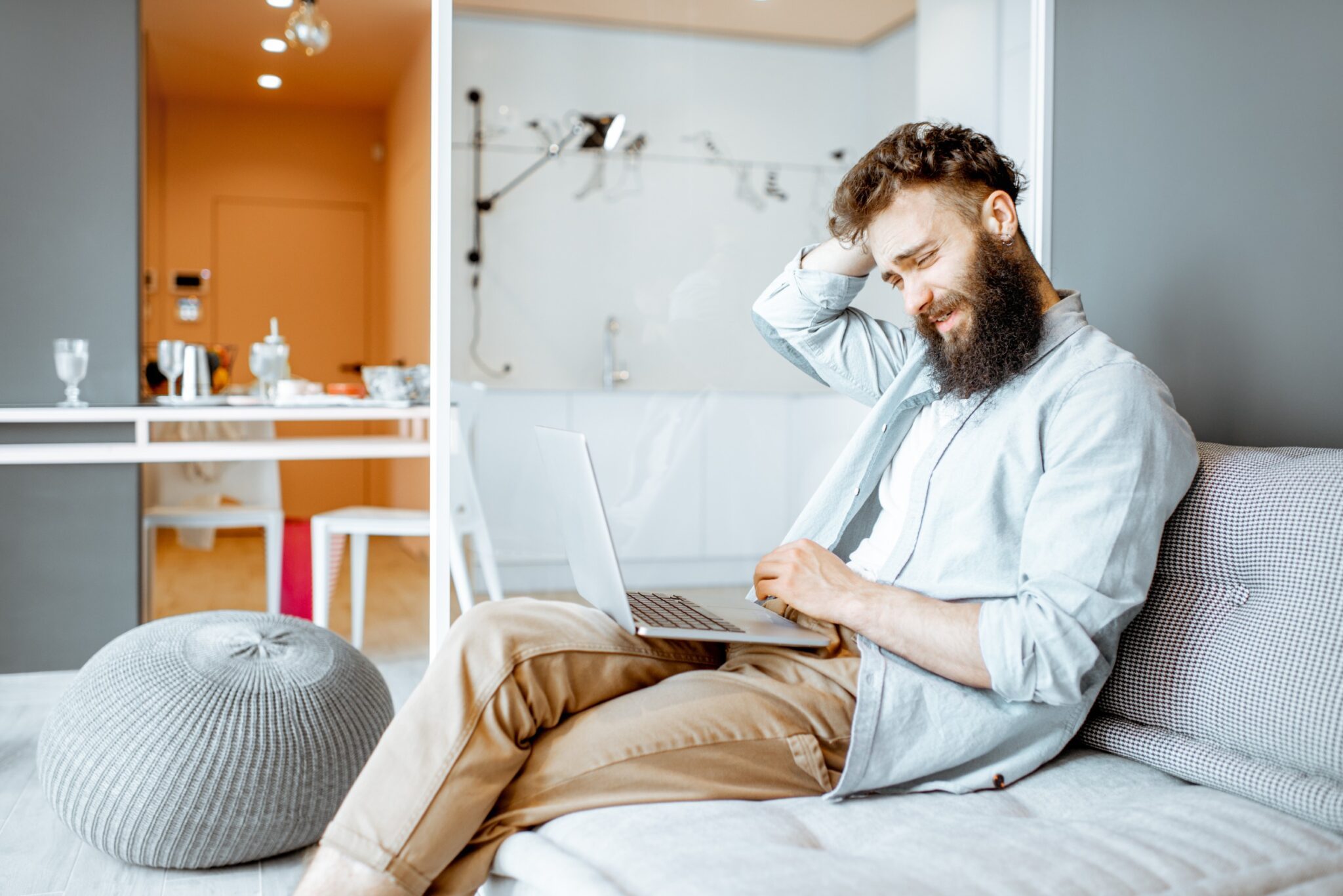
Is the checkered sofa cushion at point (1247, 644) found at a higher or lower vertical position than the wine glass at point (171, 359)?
lower

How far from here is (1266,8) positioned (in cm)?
191

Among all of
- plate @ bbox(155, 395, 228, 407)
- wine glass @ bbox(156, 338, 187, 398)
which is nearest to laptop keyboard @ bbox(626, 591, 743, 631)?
plate @ bbox(155, 395, 228, 407)

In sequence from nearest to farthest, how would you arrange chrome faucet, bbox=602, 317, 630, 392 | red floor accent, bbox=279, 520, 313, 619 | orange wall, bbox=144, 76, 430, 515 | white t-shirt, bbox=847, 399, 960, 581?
white t-shirt, bbox=847, 399, 960, 581 < chrome faucet, bbox=602, 317, 630, 392 < red floor accent, bbox=279, 520, 313, 619 < orange wall, bbox=144, 76, 430, 515

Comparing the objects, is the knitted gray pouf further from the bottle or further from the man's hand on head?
the bottle

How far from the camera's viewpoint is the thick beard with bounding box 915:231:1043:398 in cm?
150

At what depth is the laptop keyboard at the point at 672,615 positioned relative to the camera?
142cm

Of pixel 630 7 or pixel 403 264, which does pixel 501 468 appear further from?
pixel 403 264

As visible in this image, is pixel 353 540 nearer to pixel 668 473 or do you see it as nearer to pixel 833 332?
pixel 668 473

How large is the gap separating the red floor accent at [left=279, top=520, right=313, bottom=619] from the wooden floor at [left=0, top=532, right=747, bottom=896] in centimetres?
12

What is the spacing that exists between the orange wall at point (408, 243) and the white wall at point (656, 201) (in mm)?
2540

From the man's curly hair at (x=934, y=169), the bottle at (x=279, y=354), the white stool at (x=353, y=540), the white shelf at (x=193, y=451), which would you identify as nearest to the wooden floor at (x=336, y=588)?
the white stool at (x=353, y=540)

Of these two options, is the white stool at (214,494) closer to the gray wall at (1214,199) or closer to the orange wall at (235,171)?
the gray wall at (1214,199)

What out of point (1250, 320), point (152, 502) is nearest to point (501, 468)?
point (152, 502)

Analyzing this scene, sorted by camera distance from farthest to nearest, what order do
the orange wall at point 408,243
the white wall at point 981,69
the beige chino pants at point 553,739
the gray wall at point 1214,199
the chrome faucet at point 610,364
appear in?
the orange wall at point 408,243
the chrome faucet at point 610,364
the white wall at point 981,69
the gray wall at point 1214,199
the beige chino pants at point 553,739
